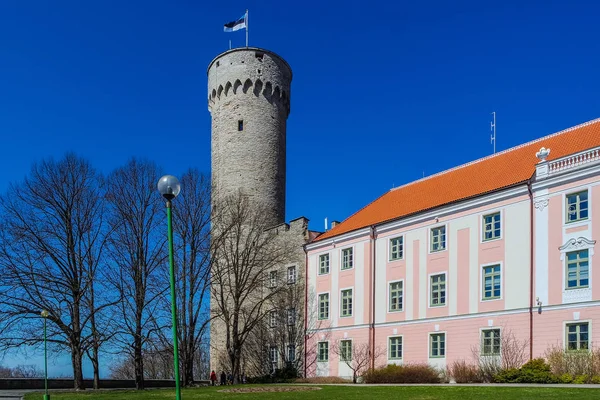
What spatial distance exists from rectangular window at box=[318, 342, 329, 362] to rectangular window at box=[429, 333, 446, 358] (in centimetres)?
873

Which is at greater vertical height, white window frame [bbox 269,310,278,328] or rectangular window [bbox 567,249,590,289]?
rectangular window [bbox 567,249,590,289]

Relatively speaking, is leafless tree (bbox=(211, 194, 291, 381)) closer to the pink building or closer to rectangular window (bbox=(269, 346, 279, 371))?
rectangular window (bbox=(269, 346, 279, 371))

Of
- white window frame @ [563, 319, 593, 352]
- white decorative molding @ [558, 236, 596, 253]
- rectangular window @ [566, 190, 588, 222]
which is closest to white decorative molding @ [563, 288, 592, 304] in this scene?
white window frame @ [563, 319, 593, 352]

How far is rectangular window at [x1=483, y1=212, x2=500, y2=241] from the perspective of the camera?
32812 mm

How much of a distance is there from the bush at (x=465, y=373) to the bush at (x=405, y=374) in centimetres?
105

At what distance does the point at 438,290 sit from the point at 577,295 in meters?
8.24

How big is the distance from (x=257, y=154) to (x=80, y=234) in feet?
58.4

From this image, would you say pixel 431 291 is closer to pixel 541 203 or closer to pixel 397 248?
pixel 397 248

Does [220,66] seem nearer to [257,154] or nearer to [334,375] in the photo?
[257,154]

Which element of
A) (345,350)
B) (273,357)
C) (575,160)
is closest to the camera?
(575,160)

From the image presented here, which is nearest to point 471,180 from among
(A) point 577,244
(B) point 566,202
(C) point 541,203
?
(C) point 541,203

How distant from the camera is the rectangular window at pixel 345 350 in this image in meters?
40.0

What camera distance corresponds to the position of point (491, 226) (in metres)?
33.1

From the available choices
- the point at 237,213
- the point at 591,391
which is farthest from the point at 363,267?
the point at 591,391
